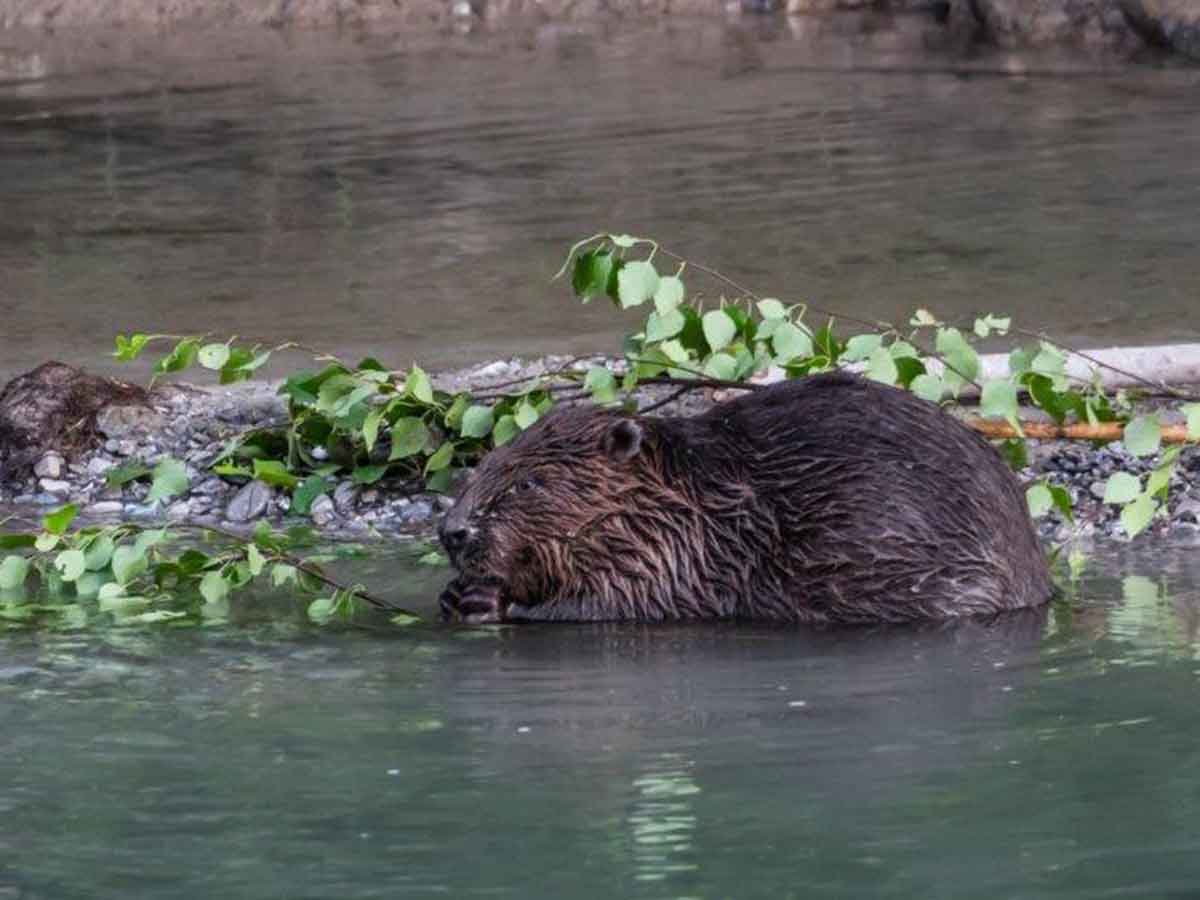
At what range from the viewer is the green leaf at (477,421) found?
6.63 metres

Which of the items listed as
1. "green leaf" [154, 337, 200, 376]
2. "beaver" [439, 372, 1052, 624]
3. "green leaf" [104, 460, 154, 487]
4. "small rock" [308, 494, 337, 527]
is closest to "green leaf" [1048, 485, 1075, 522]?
"beaver" [439, 372, 1052, 624]

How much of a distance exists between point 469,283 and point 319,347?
3.82ft

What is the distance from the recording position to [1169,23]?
53.9 ft

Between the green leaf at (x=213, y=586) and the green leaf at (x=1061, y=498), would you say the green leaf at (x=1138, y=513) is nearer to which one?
the green leaf at (x=1061, y=498)

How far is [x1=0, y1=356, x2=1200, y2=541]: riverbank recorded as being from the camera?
259 inches

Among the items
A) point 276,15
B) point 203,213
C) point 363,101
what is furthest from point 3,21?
point 203,213

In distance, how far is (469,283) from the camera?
Result: 9922 mm

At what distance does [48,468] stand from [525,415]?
1.52 m

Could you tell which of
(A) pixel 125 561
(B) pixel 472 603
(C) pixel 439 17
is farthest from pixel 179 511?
(C) pixel 439 17

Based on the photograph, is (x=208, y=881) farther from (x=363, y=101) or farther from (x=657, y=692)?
(x=363, y=101)

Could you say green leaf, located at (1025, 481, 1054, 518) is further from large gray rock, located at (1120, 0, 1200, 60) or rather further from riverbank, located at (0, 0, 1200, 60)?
riverbank, located at (0, 0, 1200, 60)

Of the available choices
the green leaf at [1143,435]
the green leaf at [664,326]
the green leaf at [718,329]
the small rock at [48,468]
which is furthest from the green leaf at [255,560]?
the green leaf at [1143,435]

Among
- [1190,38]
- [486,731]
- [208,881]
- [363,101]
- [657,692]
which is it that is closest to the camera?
[208,881]

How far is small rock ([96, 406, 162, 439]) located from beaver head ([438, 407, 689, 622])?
1957 millimetres
